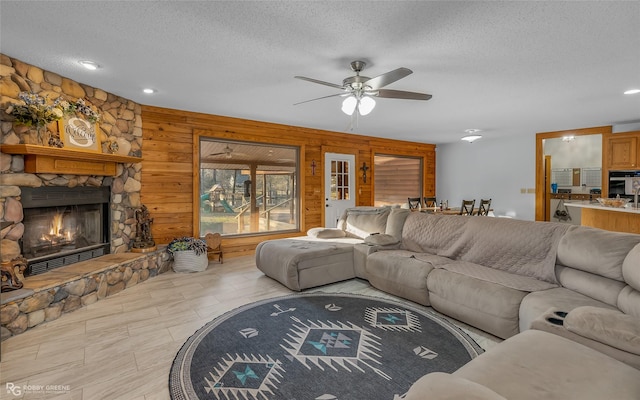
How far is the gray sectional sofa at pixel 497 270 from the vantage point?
1.77 m

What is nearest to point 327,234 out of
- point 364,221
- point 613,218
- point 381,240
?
point 364,221

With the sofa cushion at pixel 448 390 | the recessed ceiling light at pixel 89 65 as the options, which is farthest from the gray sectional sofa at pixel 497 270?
the recessed ceiling light at pixel 89 65

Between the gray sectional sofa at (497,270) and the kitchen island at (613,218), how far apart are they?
256cm

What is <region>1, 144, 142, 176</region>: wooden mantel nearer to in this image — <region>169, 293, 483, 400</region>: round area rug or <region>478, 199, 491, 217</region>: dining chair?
<region>169, 293, 483, 400</region>: round area rug

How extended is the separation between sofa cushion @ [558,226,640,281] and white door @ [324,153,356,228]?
4680 mm

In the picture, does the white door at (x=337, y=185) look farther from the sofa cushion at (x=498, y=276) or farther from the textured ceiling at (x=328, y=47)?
the sofa cushion at (x=498, y=276)

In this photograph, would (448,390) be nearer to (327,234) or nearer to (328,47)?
(328,47)

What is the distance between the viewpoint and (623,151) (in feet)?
19.4

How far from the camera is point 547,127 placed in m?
6.52

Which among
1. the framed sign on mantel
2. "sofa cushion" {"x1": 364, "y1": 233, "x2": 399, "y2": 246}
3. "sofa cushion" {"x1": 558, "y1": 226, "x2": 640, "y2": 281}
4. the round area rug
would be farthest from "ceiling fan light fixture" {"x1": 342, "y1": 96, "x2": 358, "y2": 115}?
the framed sign on mantel

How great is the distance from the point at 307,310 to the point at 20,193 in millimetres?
3018

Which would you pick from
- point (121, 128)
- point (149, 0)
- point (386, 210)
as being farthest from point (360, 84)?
point (121, 128)

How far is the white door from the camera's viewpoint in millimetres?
6953

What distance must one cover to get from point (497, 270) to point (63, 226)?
15.5 ft
